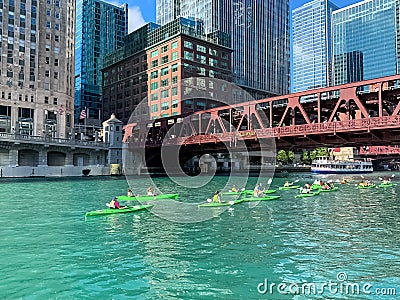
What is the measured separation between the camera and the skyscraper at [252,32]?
551ft

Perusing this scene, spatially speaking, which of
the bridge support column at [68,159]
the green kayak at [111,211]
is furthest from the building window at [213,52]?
the green kayak at [111,211]

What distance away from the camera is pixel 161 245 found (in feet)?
65.3

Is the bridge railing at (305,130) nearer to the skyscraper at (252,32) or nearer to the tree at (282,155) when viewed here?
the tree at (282,155)

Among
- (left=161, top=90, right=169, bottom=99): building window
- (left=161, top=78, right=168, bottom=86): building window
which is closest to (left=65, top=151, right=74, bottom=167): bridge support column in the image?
(left=161, top=90, right=169, bottom=99): building window

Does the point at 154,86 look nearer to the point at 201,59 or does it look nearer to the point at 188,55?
the point at 188,55

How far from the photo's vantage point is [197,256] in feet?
57.9

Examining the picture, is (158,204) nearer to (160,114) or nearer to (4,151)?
(4,151)

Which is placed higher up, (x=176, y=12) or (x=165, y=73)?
(x=176, y=12)

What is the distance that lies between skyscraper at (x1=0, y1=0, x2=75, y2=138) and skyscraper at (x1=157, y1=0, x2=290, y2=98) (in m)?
75.5

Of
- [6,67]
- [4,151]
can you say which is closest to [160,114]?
[6,67]

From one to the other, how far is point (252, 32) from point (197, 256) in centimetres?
17680

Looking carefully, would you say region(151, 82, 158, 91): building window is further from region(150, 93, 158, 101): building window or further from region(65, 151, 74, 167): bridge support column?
region(65, 151, 74, 167): bridge support column

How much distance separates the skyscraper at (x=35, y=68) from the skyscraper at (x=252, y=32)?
75.5m

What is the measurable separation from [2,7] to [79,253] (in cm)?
9825
